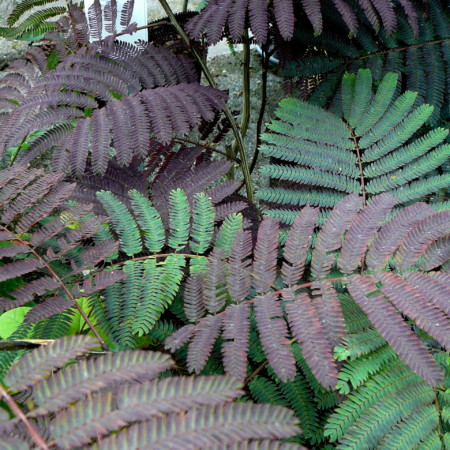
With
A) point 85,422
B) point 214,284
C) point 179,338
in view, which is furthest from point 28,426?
point 214,284

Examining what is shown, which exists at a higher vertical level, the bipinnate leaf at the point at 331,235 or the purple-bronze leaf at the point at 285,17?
the purple-bronze leaf at the point at 285,17

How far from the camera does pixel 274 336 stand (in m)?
0.80

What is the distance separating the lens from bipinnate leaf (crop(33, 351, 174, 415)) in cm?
59

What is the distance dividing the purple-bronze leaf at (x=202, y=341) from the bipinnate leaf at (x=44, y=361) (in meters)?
0.21

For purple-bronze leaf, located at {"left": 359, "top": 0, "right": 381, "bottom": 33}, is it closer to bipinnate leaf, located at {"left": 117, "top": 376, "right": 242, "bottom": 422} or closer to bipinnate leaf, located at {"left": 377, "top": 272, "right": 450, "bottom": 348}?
bipinnate leaf, located at {"left": 377, "top": 272, "right": 450, "bottom": 348}

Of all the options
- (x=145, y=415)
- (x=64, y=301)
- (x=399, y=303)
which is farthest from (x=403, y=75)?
(x=145, y=415)

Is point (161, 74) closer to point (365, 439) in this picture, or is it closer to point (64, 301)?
point (64, 301)

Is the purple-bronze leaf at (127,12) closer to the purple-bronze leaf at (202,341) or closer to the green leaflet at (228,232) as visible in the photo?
the green leaflet at (228,232)

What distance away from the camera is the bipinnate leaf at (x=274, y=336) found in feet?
2.51

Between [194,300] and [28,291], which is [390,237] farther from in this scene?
[28,291]

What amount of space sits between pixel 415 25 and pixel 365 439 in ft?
3.50

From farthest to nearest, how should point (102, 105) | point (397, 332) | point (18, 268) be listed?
1. point (102, 105)
2. point (18, 268)
3. point (397, 332)

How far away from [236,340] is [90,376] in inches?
10.9

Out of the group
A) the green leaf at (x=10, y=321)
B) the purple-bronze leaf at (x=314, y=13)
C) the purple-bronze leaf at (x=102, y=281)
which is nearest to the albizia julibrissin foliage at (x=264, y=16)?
the purple-bronze leaf at (x=314, y=13)
